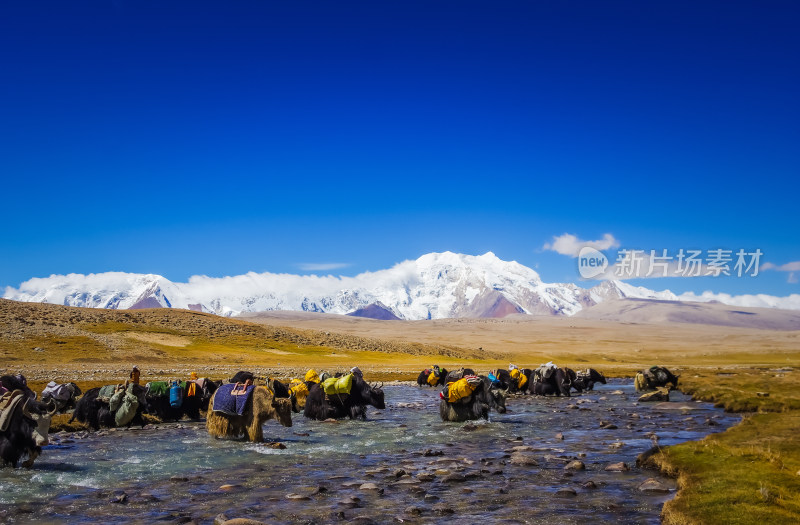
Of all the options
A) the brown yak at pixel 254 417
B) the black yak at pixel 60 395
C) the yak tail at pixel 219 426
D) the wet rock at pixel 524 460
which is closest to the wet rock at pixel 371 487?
the wet rock at pixel 524 460

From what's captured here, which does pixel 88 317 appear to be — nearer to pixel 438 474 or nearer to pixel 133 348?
pixel 133 348

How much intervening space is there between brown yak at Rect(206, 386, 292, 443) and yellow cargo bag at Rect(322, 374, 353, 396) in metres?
5.01

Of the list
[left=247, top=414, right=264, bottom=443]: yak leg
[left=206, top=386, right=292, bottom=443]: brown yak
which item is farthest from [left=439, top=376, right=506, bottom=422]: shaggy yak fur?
[left=247, top=414, right=264, bottom=443]: yak leg

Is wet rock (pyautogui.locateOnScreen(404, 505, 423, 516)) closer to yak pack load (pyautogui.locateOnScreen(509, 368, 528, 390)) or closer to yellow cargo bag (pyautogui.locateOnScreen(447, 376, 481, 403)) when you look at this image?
yellow cargo bag (pyautogui.locateOnScreen(447, 376, 481, 403))

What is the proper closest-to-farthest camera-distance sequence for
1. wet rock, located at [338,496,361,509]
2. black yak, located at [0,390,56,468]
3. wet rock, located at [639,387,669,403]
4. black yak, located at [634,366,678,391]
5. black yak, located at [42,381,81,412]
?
wet rock, located at [338,496,361,509] → black yak, located at [0,390,56,468] → black yak, located at [42,381,81,412] → wet rock, located at [639,387,669,403] → black yak, located at [634,366,678,391]

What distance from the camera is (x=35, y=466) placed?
1234 cm

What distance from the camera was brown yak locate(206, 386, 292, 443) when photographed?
15656 millimetres

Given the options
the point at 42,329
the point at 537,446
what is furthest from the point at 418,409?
the point at 42,329

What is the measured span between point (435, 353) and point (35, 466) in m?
80.2

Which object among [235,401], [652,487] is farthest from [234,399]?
[652,487]

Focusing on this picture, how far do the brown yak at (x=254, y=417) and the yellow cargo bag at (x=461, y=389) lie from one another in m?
6.13

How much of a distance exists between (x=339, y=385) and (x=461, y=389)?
14.2 ft

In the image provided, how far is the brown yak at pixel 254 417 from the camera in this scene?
1566cm

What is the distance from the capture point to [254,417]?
51.2 ft
